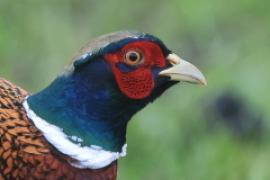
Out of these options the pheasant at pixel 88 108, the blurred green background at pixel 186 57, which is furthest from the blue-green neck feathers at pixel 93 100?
the blurred green background at pixel 186 57

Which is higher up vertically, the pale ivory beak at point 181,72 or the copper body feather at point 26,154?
the pale ivory beak at point 181,72

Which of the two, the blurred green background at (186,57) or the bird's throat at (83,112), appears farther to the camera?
the blurred green background at (186,57)

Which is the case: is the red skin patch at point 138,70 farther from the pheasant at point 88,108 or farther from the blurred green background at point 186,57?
the blurred green background at point 186,57

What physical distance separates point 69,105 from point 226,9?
2.29 metres

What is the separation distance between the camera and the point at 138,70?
4.22m

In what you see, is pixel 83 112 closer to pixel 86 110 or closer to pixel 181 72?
A: pixel 86 110

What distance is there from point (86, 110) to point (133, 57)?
21 cm

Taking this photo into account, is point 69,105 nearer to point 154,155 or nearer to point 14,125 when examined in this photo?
point 14,125

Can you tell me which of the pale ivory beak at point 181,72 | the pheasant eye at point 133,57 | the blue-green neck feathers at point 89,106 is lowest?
the blue-green neck feathers at point 89,106

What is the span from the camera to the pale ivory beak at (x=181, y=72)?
4223 mm

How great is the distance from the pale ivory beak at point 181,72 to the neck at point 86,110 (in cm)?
12

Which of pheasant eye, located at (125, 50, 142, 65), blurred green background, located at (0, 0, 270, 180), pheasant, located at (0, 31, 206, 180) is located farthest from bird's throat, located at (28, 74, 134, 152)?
blurred green background, located at (0, 0, 270, 180)

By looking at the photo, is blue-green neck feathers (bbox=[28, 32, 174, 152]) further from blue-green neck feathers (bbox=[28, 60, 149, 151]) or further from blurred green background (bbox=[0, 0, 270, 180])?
blurred green background (bbox=[0, 0, 270, 180])

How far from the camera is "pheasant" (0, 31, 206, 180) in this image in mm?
4191
